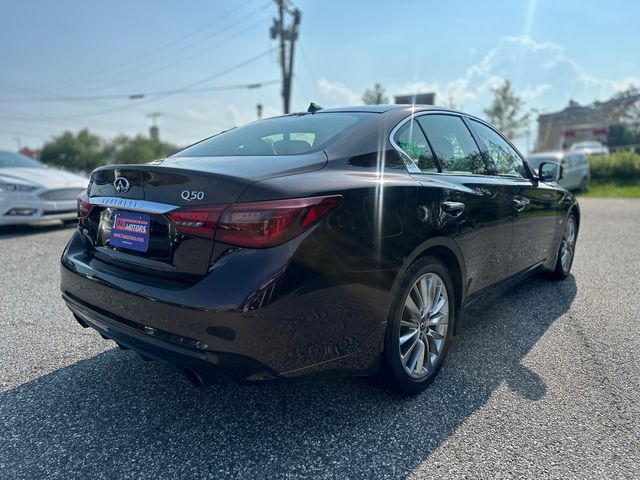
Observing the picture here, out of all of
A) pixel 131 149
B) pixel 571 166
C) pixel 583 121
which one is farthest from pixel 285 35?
pixel 131 149

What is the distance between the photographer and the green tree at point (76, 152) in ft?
234

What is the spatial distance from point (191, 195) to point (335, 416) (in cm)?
126

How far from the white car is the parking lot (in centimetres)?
414

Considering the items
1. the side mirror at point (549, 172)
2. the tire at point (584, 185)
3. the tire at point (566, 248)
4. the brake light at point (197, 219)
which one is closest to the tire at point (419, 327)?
the brake light at point (197, 219)

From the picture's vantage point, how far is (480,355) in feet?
9.41

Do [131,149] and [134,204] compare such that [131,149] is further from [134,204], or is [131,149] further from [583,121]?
[134,204]

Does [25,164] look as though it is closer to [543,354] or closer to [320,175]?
[320,175]

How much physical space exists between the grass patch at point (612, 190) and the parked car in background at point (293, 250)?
53.2 feet

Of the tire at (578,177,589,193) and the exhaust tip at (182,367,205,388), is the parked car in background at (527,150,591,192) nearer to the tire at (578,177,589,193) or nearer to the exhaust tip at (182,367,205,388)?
the tire at (578,177,589,193)

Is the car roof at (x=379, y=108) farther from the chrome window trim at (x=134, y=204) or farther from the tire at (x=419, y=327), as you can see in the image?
the chrome window trim at (x=134, y=204)

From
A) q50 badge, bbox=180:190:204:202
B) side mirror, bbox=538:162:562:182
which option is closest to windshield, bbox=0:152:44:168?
q50 badge, bbox=180:190:204:202

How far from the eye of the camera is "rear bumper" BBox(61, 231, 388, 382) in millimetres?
1700

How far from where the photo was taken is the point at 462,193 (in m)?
2.56

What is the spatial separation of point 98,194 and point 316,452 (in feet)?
5.28
